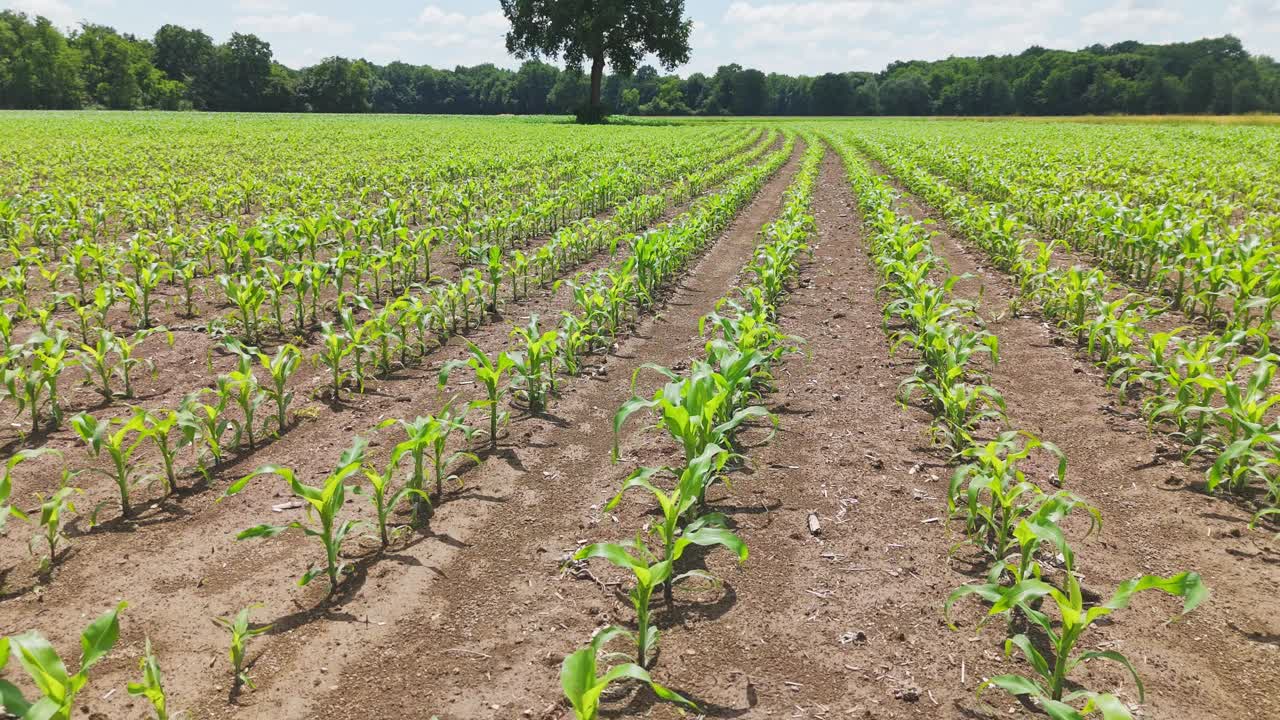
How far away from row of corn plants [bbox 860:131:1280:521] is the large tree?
52043 millimetres

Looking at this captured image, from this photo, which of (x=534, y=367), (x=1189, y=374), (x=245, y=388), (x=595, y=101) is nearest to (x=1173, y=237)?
(x=1189, y=374)

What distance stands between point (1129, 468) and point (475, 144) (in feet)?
87.0

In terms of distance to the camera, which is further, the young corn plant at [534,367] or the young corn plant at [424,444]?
the young corn plant at [534,367]

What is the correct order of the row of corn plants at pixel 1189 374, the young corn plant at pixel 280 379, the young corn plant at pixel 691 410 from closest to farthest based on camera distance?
1. the young corn plant at pixel 691 410
2. the row of corn plants at pixel 1189 374
3. the young corn plant at pixel 280 379

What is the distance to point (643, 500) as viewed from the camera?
4.41m

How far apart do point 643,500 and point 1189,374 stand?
4.06 metres

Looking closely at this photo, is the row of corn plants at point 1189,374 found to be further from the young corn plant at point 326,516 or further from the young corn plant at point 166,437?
the young corn plant at point 166,437

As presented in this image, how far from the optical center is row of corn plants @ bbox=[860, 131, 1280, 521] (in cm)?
421

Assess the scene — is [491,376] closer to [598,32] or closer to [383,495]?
[383,495]

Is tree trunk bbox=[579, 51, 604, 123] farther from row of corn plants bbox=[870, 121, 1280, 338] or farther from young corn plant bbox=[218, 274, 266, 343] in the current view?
young corn plant bbox=[218, 274, 266, 343]

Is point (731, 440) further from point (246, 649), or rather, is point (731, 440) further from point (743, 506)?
point (246, 649)

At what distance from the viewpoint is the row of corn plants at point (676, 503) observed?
8.44 ft

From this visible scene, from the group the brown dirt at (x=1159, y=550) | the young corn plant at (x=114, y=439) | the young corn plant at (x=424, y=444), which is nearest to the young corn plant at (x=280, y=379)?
the young corn plant at (x=114, y=439)

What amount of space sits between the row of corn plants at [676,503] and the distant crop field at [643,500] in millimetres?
30
